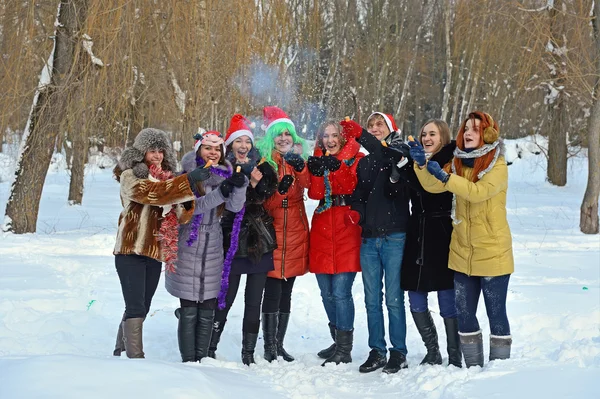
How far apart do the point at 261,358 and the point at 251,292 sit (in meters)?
0.53

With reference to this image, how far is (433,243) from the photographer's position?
165 inches

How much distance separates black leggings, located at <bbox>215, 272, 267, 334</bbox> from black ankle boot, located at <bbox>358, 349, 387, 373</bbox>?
2.64 ft

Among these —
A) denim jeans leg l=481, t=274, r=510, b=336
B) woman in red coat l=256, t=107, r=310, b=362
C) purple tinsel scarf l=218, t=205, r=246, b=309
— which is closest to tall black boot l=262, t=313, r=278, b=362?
woman in red coat l=256, t=107, r=310, b=362

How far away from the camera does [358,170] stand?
4461 millimetres

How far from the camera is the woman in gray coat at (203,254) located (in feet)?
13.6

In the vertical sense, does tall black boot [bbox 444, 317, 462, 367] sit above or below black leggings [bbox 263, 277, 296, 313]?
below

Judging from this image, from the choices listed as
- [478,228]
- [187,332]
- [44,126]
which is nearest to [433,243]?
[478,228]

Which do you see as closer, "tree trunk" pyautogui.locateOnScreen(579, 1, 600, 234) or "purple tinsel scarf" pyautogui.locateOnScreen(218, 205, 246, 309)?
"purple tinsel scarf" pyautogui.locateOnScreen(218, 205, 246, 309)

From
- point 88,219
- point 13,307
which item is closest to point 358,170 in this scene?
point 13,307

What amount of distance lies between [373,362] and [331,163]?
4.69 ft

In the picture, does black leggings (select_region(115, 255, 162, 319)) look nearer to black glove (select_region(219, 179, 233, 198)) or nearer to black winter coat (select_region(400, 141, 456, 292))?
black glove (select_region(219, 179, 233, 198))

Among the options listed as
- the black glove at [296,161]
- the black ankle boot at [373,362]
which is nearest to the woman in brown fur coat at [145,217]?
the black glove at [296,161]

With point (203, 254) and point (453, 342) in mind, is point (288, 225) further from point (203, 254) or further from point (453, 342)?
point (453, 342)

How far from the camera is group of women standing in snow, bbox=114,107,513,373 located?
3893 mm
